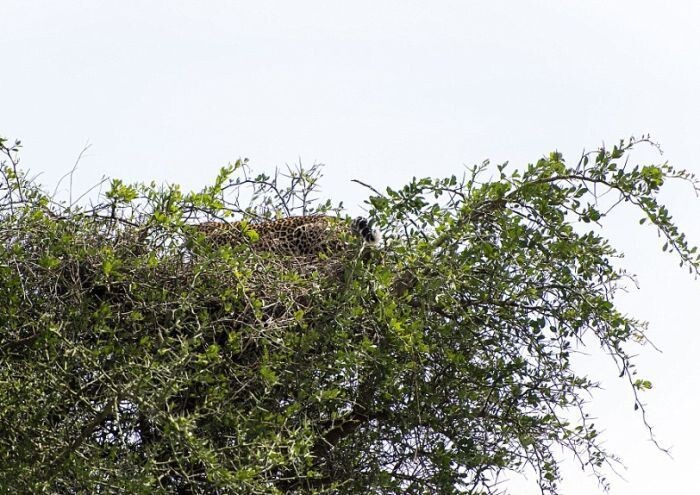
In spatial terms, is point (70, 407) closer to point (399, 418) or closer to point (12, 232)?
point (12, 232)

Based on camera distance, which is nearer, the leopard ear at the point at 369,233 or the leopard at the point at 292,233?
the leopard ear at the point at 369,233

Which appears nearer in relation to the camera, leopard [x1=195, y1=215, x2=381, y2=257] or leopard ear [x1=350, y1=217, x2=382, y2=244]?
leopard ear [x1=350, y1=217, x2=382, y2=244]

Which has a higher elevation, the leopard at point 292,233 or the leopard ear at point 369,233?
the leopard at point 292,233

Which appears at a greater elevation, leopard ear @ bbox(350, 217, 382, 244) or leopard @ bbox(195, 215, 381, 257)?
leopard @ bbox(195, 215, 381, 257)

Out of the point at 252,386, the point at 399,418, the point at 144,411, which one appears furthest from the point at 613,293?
the point at 144,411

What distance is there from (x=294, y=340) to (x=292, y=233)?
2.28ft

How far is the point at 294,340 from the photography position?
316 centimetres

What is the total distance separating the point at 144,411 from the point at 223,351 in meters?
0.39

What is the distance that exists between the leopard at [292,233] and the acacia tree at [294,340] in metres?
0.15

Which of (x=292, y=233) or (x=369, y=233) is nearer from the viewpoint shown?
(x=369, y=233)

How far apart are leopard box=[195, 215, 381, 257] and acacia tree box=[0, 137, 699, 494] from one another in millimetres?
155

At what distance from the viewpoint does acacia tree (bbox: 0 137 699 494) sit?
9.95 feet

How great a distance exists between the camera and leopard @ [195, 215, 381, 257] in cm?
358

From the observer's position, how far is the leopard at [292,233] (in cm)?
358
